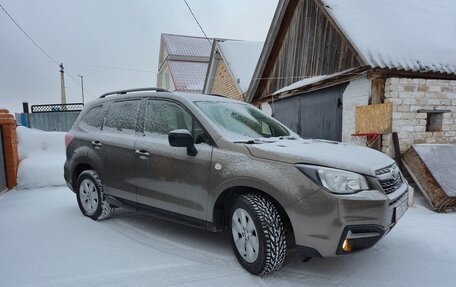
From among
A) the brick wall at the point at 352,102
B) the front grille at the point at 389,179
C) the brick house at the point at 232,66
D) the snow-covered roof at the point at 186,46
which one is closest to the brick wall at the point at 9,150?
the front grille at the point at 389,179

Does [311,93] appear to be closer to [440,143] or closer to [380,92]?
→ [380,92]

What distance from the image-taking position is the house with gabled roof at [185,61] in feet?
69.3

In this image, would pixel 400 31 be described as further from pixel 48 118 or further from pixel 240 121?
pixel 48 118

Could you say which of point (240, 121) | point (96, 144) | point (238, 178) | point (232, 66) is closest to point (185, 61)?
point (232, 66)

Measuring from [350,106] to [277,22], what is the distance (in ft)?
14.4

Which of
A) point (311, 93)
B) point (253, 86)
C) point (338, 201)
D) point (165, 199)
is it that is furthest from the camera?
point (253, 86)

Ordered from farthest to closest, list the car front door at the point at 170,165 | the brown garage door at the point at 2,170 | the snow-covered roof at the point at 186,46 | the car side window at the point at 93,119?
1. the snow-covered roof at the point at 186,46
2. the brown garage door at the point at 2,170
3. the car side window at the point at 93,119
4. the car front door at the point at 170,165

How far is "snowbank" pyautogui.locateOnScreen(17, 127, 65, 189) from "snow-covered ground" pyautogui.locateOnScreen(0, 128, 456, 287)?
7.66 ft

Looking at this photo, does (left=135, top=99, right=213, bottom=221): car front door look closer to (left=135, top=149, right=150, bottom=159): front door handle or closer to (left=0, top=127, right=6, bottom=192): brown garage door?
(left=135, top=149, right=150, bottom=159): front door handle

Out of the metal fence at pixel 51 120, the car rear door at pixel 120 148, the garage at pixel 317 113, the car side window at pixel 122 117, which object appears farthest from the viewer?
the metal fence at pixel 51 120

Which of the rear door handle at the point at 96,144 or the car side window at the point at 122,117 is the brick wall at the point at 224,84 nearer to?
the car side window at the point at 122,117

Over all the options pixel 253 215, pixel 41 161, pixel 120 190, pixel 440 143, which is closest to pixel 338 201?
A: pixel 253 215

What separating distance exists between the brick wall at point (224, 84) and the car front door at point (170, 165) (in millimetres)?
9331

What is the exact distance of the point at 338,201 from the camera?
7.32ft
